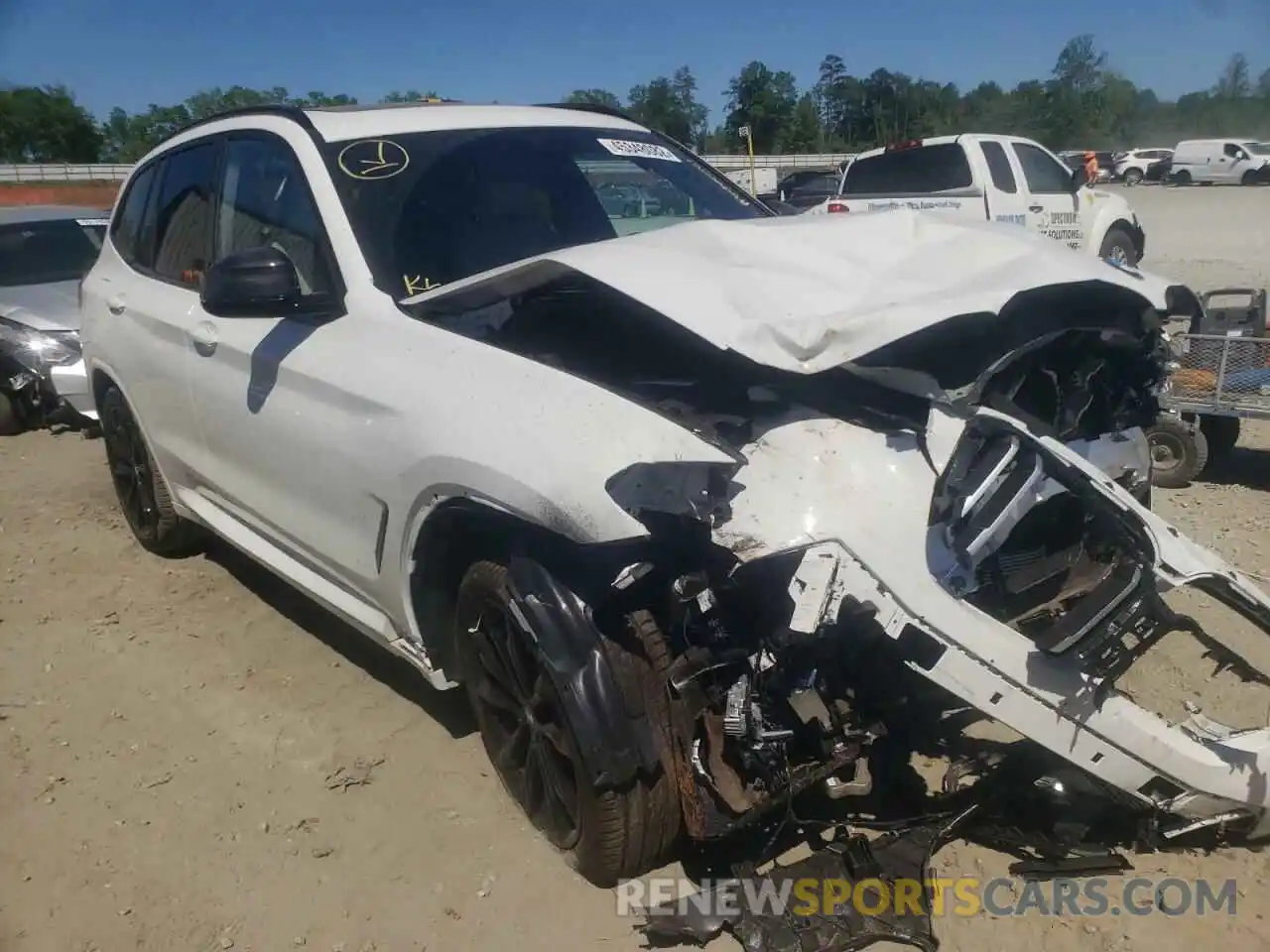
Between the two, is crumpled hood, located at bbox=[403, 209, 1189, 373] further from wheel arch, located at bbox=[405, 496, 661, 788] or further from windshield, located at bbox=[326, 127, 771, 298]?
wheel arch, located at bbox=[405, 496, 661, 788]

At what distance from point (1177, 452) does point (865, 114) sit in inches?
2635

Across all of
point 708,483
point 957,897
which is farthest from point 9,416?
point 957,897

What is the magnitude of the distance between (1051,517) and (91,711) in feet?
10.7

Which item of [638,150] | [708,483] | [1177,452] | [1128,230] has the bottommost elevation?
[1177,452]

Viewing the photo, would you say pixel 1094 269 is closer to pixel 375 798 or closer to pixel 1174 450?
pixel 375 798

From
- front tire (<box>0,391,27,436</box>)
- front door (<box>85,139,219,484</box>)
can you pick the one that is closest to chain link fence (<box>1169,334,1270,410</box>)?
front door (<box>85,139,219,484</box>)

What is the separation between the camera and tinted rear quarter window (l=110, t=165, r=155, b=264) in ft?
15.1

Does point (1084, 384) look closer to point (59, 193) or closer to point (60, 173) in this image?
point (59, 193)

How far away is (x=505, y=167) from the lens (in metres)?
3.56

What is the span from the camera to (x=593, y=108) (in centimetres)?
428

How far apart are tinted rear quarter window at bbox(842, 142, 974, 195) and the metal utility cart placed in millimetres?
6726

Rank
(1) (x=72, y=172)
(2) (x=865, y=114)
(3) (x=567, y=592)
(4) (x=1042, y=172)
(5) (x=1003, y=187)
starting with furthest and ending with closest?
1. (2) (x=865, y=114)
2. (1) (x=72, y=172)
3. (4) (x=1042, y=172)
4. (5) (x=1003, y=187)
5. (3) (x=567, y=592)

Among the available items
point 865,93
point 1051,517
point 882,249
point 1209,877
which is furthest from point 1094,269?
point 865,93

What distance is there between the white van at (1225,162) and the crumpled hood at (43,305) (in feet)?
113
